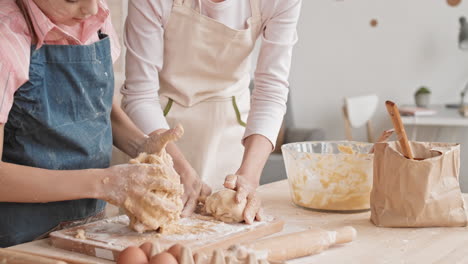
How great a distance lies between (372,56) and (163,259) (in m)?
4.76

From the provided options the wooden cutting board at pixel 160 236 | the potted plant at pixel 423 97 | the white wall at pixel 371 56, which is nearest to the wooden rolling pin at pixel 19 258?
the wooden cutting board at pixel 160 236

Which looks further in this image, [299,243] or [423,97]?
[423,97]

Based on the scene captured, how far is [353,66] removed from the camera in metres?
5.45

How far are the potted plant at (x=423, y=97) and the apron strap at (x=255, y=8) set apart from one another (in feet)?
11.2

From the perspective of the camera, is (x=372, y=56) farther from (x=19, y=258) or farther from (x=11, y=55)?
(x=19, y=258)

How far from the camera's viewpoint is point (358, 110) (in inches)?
198

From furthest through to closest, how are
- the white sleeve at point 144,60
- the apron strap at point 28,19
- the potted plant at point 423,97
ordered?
the potted plant at point 423,97 < the white sleeve at point 144,60 < the apron strap at point 28,19

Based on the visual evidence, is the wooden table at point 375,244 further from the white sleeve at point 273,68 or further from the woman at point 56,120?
the white sleeve at point 273,68

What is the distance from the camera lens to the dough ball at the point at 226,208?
136 cm

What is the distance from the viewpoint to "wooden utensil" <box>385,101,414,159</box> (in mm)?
1344

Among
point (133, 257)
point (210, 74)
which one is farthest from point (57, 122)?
point (210, 74)

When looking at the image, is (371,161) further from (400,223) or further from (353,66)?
(353,66)

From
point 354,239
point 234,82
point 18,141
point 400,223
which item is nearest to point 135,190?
point 18,141

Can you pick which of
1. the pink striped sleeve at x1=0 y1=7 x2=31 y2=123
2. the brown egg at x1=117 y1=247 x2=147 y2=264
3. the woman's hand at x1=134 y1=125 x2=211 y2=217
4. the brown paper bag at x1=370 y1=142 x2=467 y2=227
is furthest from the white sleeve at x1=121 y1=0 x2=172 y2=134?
the brown egg at x1=117 y1=247 x2=147 y2=264
